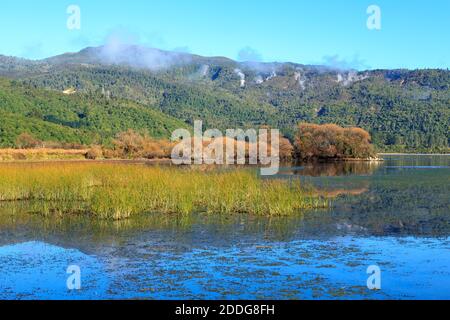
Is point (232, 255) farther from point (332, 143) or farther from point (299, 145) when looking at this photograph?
point (299, 145)

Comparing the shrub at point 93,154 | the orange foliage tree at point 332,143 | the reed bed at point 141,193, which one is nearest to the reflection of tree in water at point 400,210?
the reed bed at point 141,193

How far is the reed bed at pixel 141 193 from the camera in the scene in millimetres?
23016

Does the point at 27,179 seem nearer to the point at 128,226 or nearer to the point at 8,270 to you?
the point at 128,226

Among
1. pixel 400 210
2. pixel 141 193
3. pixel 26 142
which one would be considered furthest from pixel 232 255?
pixel 26 142

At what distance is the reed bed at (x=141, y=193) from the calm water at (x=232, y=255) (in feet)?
3.69

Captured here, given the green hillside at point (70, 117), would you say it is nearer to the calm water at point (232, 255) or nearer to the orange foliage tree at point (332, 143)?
the orange foliage tree at point (332, 143)

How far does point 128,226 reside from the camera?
66.1 ft

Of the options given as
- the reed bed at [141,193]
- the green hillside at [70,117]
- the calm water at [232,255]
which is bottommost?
the calm water at [232,255]

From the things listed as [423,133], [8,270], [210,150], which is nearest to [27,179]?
[8,270]

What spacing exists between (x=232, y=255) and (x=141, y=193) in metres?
10.3

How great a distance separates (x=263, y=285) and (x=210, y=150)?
63011 mm

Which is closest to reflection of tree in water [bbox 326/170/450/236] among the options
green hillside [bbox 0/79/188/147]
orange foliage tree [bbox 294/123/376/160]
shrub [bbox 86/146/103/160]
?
shrub [bbox 86/146/103/160]

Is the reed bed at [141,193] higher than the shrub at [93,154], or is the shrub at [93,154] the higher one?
the reed bed at [141,193]

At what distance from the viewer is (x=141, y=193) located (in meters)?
24.8
